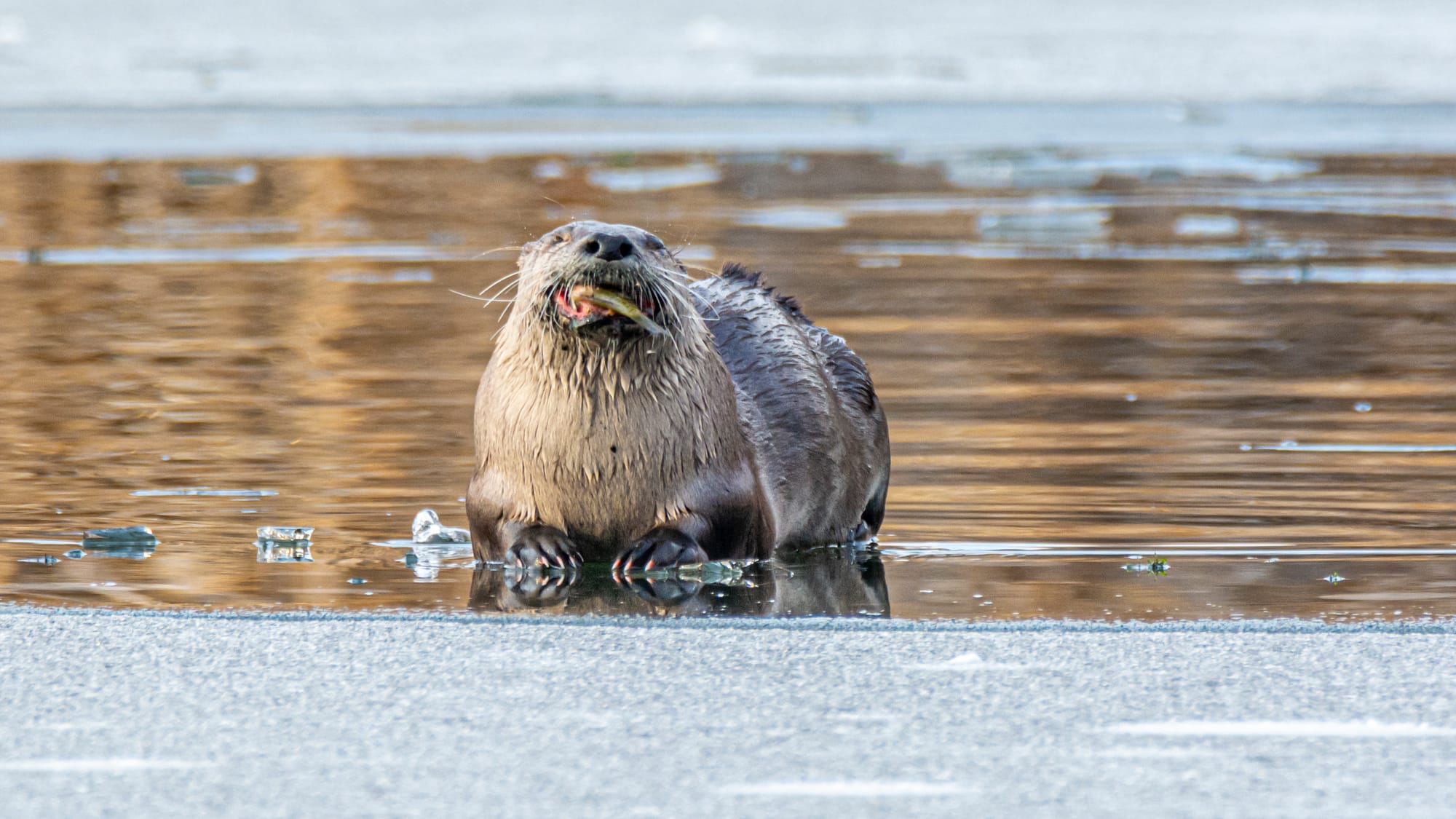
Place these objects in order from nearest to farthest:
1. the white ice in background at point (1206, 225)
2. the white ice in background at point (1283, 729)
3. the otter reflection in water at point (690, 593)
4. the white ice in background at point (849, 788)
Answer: the white ice in background at point (849, 788) < the white ice in background at point (1283, 729) < the otter reflection in water at point (690, 593) < the white ice in background at point (1206, 225)

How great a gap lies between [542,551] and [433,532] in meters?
0.41

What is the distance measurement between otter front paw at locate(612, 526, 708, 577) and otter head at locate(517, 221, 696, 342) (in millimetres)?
398

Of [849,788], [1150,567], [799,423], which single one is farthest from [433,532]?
[849,788]

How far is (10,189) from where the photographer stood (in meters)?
13.9

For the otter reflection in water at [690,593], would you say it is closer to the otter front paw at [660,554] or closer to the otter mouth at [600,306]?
the otter front paw at [660,554]

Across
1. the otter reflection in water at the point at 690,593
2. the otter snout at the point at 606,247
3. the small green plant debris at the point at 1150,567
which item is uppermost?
the otter snout at the point at 606,247

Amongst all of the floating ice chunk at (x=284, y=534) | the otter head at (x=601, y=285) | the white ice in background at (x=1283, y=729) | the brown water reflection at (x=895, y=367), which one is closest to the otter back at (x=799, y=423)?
the brown water reflection at (x=895, y=367)

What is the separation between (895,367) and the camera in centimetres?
725

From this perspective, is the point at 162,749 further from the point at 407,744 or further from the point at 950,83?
the point at 950,83

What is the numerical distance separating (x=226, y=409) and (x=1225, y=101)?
13720 mm

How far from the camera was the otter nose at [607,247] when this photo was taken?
4297 millimetres

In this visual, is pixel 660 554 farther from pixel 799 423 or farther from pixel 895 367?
pixel 895 367

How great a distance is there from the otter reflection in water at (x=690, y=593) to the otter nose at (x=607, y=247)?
0.60m

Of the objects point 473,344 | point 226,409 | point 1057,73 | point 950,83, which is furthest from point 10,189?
point 1057,73
